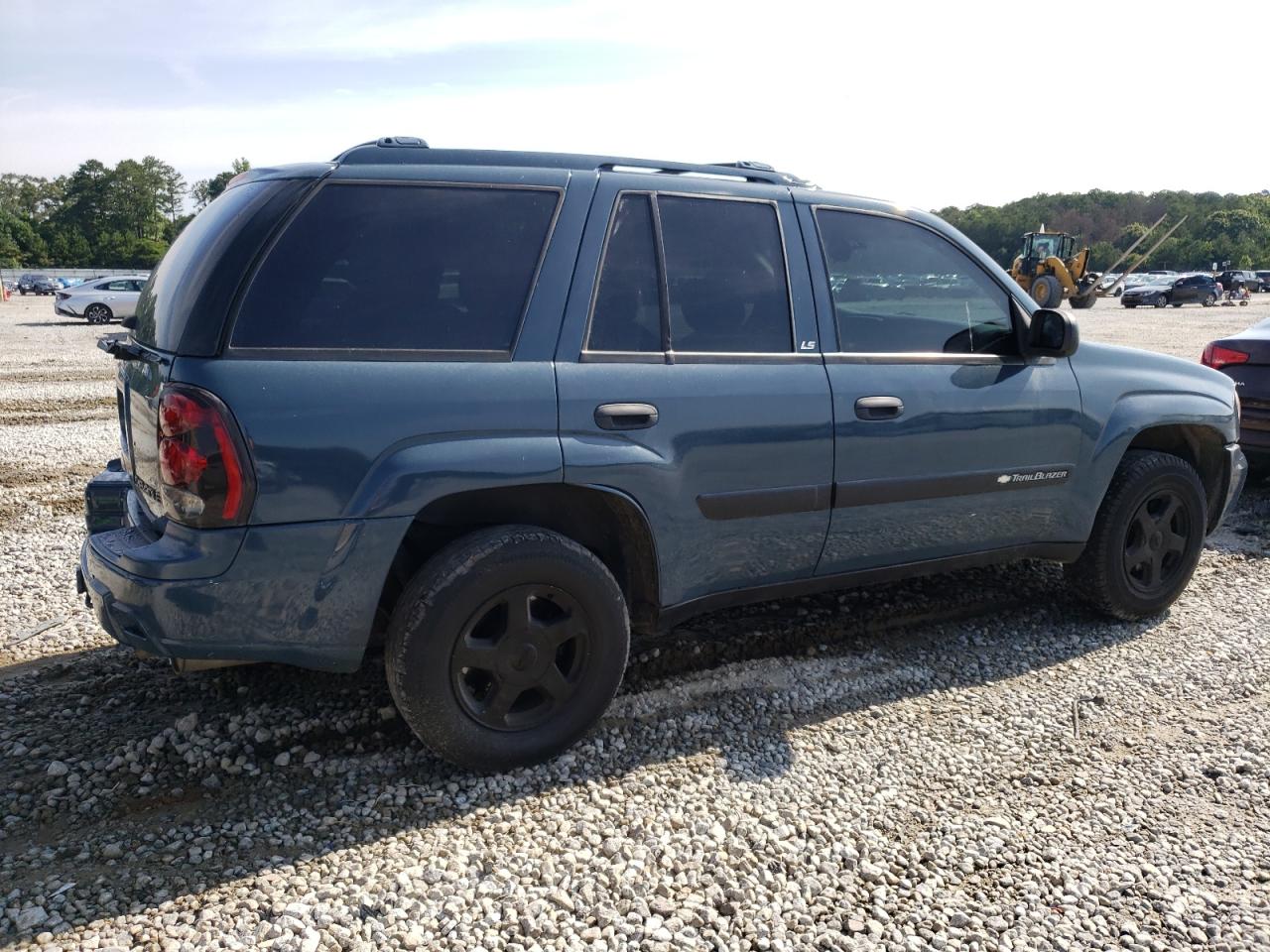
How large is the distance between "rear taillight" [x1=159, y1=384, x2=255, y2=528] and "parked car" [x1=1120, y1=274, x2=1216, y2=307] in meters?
48.4

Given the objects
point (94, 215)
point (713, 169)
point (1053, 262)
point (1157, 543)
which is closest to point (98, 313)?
point (713, 169)

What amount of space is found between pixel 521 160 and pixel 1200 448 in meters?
3.76

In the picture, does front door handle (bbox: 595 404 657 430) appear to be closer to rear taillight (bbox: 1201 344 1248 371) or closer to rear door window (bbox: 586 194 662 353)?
rear door window (bbox: 586 194 662 353)

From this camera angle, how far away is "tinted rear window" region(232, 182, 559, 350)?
2.83 metres

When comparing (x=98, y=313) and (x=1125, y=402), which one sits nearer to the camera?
(x=1125, y=402)

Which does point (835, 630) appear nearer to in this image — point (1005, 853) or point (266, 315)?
point (1005, 853)

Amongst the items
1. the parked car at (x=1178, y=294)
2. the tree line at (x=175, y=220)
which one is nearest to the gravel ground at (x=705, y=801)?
the parked car at (x=1178, y=294)

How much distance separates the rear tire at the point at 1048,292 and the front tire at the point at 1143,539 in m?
0.86

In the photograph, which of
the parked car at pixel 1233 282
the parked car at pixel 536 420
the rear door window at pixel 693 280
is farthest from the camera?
the parked car at pixel 1233 282

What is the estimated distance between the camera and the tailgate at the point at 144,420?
9.18 feet

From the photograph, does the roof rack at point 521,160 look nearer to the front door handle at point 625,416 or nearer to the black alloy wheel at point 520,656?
the front door handle at point 625,416

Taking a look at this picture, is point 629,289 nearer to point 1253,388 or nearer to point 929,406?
point 929,406

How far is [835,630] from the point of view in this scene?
14.5 feet

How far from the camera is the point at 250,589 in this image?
2738 millimetres
